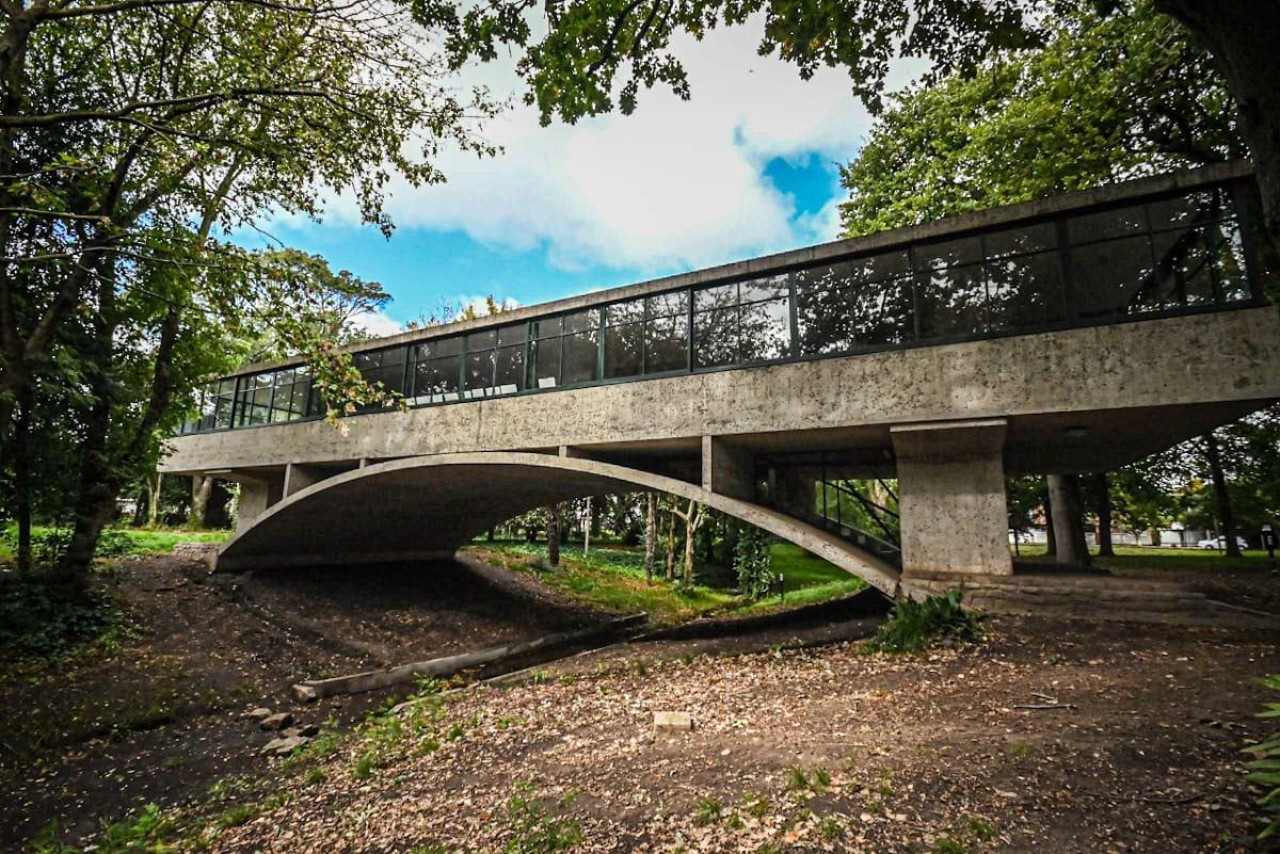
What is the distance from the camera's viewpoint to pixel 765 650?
10.6 meters

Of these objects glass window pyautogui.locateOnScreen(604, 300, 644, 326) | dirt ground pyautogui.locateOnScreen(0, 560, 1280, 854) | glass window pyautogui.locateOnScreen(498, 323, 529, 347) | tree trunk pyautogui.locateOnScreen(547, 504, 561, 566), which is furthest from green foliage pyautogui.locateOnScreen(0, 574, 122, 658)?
tree trunk pyautogui.locateOnScreen(547, 504, 561, 566)

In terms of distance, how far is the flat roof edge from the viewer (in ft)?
26.8

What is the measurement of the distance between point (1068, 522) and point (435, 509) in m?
19.4

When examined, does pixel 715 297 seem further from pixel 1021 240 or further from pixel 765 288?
pixel 1021 240

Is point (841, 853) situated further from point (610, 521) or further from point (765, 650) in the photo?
point (610, 521)

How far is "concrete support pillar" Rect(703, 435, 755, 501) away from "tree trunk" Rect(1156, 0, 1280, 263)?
25.3 ft

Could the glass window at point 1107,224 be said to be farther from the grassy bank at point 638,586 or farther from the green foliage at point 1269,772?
the grassy bank at point 638,586

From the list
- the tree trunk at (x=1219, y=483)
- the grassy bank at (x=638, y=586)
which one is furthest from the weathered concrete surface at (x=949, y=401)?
the grassy bank at (x=638, y=586)

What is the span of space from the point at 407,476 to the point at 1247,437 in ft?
78.0

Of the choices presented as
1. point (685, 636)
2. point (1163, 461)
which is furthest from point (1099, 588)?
point (1163, 461)

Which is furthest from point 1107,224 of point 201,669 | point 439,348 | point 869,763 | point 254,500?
point 254,500

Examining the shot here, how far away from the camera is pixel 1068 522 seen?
1695cm

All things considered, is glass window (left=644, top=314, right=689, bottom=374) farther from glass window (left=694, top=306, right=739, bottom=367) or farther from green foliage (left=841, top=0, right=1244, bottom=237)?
green foliage (left=841, top=0, right=1244, bottom=237)

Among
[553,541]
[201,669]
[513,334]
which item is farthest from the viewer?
[553,541]
